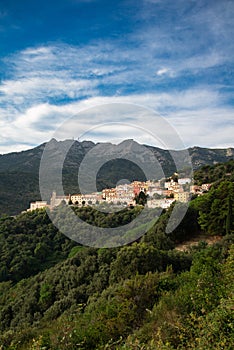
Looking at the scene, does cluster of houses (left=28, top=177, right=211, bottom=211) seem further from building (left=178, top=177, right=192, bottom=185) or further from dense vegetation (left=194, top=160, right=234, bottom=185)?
dense vegetation (left=194, top=160, right=234, bottom=185)

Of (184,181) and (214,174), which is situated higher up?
(214,174)

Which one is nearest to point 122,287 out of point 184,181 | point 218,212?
point 218,212

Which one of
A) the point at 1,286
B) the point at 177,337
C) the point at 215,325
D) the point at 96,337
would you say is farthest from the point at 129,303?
the point at 1,286

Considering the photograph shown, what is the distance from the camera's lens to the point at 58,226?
80.4ft

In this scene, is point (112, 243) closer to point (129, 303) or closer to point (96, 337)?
point (129, 303)

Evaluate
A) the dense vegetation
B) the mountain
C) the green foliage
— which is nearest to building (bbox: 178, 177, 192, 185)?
the dense vegetation

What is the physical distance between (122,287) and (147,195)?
22.5m

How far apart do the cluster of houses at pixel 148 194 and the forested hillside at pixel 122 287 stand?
2.74 metres

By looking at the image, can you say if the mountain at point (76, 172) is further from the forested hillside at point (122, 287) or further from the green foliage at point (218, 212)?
the forested hillside at point (122, 287)

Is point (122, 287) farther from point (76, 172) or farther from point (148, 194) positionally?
point (76, 172)

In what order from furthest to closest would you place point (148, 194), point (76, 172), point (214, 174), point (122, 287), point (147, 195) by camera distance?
point (76, 172) < point (214, 174) < point (148, 194) < point (147, 195) < point (122, 287)

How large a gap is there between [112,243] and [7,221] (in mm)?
13300

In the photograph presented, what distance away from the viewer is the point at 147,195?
97.5 feet

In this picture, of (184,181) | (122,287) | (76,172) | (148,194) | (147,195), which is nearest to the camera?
(122,287)
